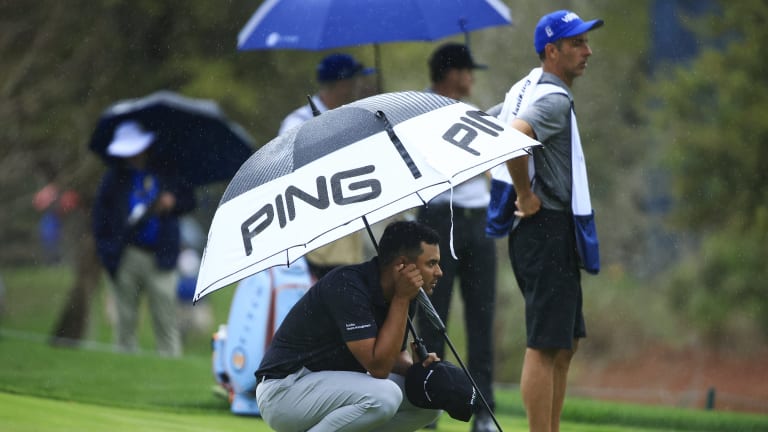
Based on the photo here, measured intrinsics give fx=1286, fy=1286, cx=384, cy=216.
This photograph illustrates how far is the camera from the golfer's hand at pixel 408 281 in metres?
5.12

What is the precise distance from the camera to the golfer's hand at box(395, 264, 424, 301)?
5125 millimetres

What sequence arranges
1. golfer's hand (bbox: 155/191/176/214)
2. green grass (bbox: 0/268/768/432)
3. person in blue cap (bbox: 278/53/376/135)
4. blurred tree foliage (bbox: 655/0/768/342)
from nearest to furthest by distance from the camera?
green grass (bbox: 0/268/768/432), person in blue cap (bbox: 278/53/376/135), golfer's hand (bbox: 155/191/176/214), blurred tree foliage (bbox: 655/0/768/342)

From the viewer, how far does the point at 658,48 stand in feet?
58.1

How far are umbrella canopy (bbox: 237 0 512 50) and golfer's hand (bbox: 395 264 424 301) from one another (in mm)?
2497

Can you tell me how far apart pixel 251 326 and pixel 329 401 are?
270 centimetres

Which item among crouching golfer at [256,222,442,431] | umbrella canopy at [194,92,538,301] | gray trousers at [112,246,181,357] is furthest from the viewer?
gray trousers at [112,246,181,357]

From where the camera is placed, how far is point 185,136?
1152 cm

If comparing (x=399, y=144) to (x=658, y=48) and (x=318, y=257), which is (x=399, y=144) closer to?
(x=318, y=257)

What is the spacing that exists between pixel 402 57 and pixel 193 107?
4227mm

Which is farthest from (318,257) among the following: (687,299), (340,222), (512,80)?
(687,299)

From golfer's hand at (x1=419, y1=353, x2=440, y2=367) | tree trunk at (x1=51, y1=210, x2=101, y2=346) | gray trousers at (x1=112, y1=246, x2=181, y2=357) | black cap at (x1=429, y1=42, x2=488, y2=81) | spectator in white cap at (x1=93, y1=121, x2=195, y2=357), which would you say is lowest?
tree trunk at (x1=51, y1=210, x2=101, y2=346)

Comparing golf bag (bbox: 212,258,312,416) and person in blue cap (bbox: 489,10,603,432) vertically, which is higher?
person in blue cap (bbox: 489,10,603,432)

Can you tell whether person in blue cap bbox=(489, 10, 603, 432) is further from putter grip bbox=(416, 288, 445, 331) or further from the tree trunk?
the tree trunk

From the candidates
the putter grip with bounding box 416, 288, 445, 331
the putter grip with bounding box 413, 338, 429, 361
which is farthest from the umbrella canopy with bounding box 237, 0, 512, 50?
the putter grip with bounding box 413, 338, 429, 361
